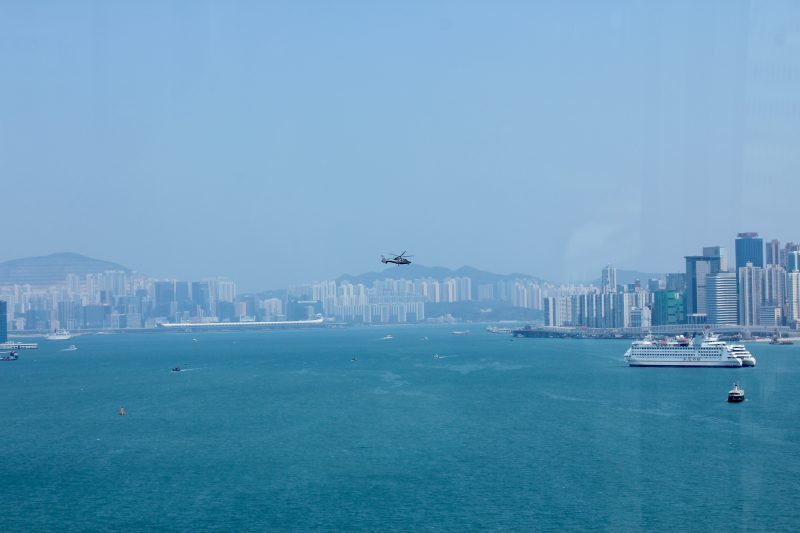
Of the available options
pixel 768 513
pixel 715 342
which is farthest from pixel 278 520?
pixel 715 342

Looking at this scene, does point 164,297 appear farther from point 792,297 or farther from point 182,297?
point 792,297

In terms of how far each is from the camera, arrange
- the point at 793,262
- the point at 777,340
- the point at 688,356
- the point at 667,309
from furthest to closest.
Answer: the point at 793,262, the point at 667,309, the point at 777,340, the point at 688,356

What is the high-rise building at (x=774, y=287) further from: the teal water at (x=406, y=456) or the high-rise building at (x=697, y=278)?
the teal water at (x=406, y=456)

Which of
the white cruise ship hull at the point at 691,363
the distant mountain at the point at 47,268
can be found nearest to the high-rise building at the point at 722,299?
the white cruise ship hull at the point at 691,363

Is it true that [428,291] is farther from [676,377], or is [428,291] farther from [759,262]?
[676,377]

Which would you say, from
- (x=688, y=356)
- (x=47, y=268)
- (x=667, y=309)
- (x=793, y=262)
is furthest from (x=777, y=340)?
(x=47, y=268)

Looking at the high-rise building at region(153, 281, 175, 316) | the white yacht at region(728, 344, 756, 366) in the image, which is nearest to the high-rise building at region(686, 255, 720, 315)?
the white yacht at region(728, 344, 756, 366)
